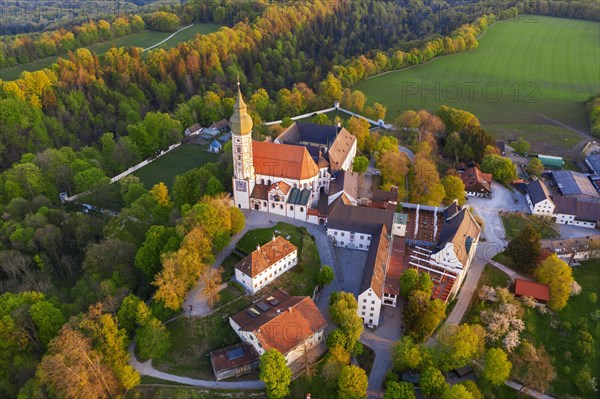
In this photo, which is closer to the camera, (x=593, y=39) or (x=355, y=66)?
(x=355, y=66)

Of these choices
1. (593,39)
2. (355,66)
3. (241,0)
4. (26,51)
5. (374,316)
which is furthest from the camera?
(241,0)

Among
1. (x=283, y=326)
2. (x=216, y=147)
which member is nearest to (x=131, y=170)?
(x=216, y=147)

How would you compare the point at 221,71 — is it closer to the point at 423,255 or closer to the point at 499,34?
the point at 423,255

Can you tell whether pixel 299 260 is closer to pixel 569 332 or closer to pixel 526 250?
pixel 526 250

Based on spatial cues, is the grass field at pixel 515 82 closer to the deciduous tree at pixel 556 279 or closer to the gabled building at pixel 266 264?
the deciduous tree at pixel 556 279

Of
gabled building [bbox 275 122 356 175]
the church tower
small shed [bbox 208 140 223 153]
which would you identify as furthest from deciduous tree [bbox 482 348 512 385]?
small shed [bbox 208 140 223 153]

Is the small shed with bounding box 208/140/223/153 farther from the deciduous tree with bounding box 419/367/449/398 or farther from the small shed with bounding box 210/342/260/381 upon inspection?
the deciduous tree with bounding box 419/367/449/398

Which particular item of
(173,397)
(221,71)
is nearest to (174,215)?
(173,397)

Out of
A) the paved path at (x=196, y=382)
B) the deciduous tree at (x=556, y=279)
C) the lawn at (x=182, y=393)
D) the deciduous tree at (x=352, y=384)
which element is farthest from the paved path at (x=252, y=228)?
the deciduous tree at (x=556, y=279)
